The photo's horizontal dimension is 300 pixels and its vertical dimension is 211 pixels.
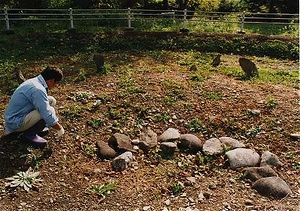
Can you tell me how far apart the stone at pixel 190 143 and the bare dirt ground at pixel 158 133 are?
24 cm

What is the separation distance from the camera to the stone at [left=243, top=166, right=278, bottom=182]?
6.32 meters

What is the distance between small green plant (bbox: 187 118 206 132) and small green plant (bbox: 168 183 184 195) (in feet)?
6.77

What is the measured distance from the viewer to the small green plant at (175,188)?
6.01 m

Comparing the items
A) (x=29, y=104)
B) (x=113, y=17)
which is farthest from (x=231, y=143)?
(x=113, y=17)

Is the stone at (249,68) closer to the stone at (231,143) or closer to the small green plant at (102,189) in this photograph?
the stone at (231,143)

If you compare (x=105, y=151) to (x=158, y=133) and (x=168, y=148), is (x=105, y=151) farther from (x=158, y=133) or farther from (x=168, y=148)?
(x=158, y=133)

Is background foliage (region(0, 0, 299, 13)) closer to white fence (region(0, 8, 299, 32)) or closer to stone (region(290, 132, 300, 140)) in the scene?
white fence (region(0, 8, 299, 32))

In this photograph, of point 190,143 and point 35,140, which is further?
point 190,143

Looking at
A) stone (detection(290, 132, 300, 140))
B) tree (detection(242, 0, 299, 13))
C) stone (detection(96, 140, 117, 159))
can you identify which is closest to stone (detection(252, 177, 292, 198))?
stone (detection(290, 132, 300, 140))

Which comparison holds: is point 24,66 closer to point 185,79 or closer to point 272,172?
point 185,79

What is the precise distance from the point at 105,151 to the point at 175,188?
1656 millimetres

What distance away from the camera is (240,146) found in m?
7.26

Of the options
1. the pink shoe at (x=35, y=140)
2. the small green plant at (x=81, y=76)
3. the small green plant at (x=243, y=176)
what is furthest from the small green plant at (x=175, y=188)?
the small green plant at (x=81, y=76)

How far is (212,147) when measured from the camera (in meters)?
7.20
